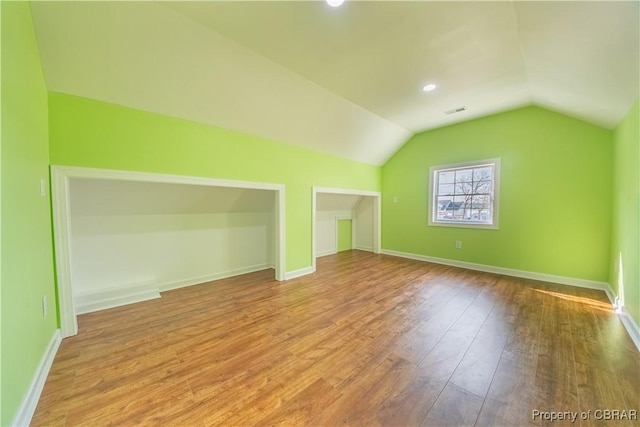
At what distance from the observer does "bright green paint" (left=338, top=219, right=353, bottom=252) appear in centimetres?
603

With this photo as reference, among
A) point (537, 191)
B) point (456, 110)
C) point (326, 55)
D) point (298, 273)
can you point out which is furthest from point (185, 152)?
point (537, 191)

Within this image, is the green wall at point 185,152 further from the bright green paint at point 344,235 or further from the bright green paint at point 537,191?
the bright green paint at point 537,191

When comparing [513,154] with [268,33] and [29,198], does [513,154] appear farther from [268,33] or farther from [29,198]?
[29,198]

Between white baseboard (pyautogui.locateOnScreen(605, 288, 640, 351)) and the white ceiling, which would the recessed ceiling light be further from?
white baseboard (pyautogui.locateOnScreen(605, 288, 640, 351))

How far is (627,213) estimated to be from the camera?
2.51 metres

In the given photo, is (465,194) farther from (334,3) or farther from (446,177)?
(334,3)

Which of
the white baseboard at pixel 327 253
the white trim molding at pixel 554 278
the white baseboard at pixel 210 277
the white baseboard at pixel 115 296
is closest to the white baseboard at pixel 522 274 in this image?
the white trim molding at pixel 554 278

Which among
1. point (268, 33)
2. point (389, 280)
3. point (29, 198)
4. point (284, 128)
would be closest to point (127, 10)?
point (268, 33)

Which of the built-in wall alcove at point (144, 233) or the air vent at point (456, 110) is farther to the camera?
the air vent at point (456, 110)

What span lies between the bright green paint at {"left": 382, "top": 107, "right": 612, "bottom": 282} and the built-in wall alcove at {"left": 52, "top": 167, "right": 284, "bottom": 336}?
3.38 metres

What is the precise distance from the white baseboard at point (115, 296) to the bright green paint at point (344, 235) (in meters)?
3.94

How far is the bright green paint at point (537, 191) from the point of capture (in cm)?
331

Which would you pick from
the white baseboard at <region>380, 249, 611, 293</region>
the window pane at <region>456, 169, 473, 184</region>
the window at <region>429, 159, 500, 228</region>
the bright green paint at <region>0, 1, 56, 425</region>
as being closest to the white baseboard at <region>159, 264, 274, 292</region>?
the bright green paint at <region>0, 1, 56, 425</region>

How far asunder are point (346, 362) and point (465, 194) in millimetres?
4012
